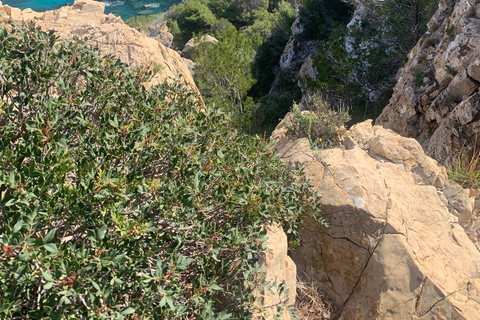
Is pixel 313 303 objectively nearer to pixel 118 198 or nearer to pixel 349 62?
pixel 118 198

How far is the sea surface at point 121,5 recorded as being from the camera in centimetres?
5631

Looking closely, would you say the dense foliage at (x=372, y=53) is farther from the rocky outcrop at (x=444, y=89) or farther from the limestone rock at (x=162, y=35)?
the limestone rock at (x=162, y=35)

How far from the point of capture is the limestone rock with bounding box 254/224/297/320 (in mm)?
2953

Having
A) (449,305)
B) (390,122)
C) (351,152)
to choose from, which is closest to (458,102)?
(390,122)

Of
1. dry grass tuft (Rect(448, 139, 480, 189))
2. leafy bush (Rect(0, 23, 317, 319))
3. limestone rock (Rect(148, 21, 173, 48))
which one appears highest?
leafy bush (Rect(0, 23, 317, 319))

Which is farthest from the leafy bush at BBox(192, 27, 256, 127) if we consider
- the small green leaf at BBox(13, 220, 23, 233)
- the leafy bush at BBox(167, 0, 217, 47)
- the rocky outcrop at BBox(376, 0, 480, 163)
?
the leafy bush at BBox(167, 0, 217, 47)

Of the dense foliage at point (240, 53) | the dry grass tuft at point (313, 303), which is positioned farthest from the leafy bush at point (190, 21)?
the dry grass tuft at point (313, 303)

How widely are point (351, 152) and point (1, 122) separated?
3.99m

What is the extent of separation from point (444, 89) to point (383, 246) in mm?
5495

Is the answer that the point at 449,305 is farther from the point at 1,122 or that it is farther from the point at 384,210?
→ the point at 1,122

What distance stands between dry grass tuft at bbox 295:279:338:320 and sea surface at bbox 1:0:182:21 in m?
59.7

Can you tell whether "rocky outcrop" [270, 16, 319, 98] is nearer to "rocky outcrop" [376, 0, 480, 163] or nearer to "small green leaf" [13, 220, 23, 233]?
"rocky outcrop" [376, 0, 480, 163]

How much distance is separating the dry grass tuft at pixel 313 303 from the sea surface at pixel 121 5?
59.7m

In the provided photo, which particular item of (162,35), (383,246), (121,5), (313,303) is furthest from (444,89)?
(121,5)
